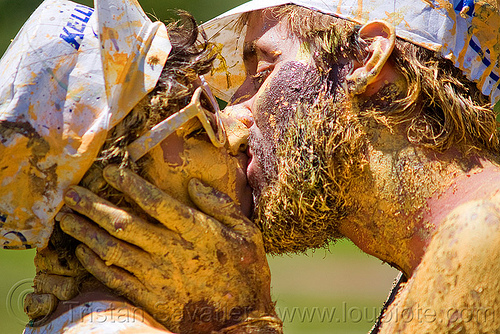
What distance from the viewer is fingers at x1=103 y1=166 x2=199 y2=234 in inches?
53.9

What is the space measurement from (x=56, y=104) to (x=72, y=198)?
0.22 m

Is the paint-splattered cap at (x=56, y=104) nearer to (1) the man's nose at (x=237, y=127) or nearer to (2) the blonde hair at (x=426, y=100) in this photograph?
(1) the man's nose at (x=237, y=127)

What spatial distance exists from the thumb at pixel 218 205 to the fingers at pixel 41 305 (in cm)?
43

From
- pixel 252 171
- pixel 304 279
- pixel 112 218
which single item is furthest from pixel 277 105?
pixel 304 279

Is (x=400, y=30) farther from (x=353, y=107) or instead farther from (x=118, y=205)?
(x=118, y=205)

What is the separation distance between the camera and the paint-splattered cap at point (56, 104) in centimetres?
133

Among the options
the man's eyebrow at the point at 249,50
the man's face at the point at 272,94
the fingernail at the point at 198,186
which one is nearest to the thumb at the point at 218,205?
the fingernail at the point at 198,186

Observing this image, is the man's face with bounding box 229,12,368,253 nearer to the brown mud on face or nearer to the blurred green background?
the brown mud on face

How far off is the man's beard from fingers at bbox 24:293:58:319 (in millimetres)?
566

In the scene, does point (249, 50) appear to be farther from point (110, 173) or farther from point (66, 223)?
point (66, 223)

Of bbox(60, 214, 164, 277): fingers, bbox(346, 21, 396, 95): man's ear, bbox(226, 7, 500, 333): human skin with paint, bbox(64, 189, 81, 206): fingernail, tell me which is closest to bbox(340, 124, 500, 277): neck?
bbox(226, 7, 500, 333): human skin with paint

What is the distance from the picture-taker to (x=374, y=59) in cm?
146

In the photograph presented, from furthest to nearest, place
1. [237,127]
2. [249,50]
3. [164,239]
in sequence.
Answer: [249,50] < [237,127] < [164,239]

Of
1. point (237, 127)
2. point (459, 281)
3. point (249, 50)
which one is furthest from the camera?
point (249, 50)
